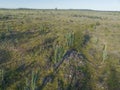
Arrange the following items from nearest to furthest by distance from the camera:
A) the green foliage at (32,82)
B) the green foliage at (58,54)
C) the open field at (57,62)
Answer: the green foliage at (32,82)
the open field at (57,62)
the green foliage at (58,54)

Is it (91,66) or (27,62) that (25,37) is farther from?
(91,66)

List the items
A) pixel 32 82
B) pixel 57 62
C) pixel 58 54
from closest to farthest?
pixel 32 82
pixel 57 62
pixel 58 54

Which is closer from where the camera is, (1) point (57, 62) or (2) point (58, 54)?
(1) point (57, 62)

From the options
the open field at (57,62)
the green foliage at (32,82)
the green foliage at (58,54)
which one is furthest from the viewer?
the green foliage at (58,54)

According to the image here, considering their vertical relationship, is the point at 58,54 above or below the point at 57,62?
above

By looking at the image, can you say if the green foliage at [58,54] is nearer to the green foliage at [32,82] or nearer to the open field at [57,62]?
the open field at [57,62]

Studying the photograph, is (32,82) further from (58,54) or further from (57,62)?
(58,54)

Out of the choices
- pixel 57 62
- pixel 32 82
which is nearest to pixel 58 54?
pixel 57 62

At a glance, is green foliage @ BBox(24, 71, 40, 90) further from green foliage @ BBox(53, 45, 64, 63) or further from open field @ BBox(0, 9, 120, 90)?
green foliage @ BBox(53, 45, 64, 63)

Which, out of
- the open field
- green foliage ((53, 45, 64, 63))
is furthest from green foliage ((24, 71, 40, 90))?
green foliage ((53, 45, 64, 63))

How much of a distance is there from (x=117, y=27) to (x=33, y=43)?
2376 inches

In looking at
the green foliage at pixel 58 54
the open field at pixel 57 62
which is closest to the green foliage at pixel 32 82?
the open field at pixel 57 62

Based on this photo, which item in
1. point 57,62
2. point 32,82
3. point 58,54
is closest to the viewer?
point 32,82

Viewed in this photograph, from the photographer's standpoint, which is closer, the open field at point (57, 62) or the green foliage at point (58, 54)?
the open field at point (57, 62)
